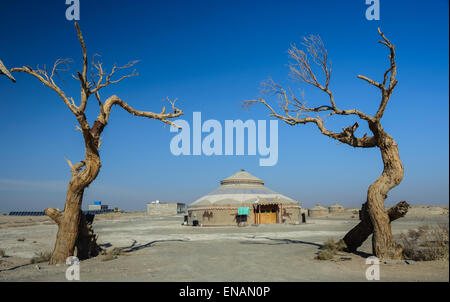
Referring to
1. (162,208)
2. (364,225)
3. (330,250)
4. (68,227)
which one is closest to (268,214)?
(330,250)

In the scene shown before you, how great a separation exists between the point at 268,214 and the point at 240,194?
449cm

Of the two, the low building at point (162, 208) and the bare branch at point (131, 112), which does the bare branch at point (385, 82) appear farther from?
the low building at point (162, 208)

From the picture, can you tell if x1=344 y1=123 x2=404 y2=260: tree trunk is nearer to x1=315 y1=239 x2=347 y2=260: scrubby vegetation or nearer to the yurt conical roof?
x1=315 y1=239 x2=347 y2=260: scrubby vegetation

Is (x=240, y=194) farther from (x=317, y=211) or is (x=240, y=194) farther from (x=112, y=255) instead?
(x=317, y=211)

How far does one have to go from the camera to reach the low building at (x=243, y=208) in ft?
133

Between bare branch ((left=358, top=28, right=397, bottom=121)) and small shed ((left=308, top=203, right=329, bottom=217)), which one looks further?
small shed ((left=308, top=203, right=329, bottom=217))

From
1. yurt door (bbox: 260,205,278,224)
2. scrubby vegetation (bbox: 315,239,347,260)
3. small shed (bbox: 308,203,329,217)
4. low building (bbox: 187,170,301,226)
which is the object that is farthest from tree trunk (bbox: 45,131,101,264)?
small shed (bbox: 308,203,329,217)

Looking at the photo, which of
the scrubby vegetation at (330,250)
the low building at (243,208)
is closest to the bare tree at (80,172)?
the scrubby vegetation at (330,250)

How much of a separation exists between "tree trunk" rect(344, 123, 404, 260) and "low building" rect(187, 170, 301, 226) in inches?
1107

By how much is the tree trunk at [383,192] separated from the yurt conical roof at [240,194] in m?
30.1

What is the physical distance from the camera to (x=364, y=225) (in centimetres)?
1218

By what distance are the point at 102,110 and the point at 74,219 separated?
13.6 ft

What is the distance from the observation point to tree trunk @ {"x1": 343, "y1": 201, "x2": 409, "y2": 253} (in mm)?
11234
